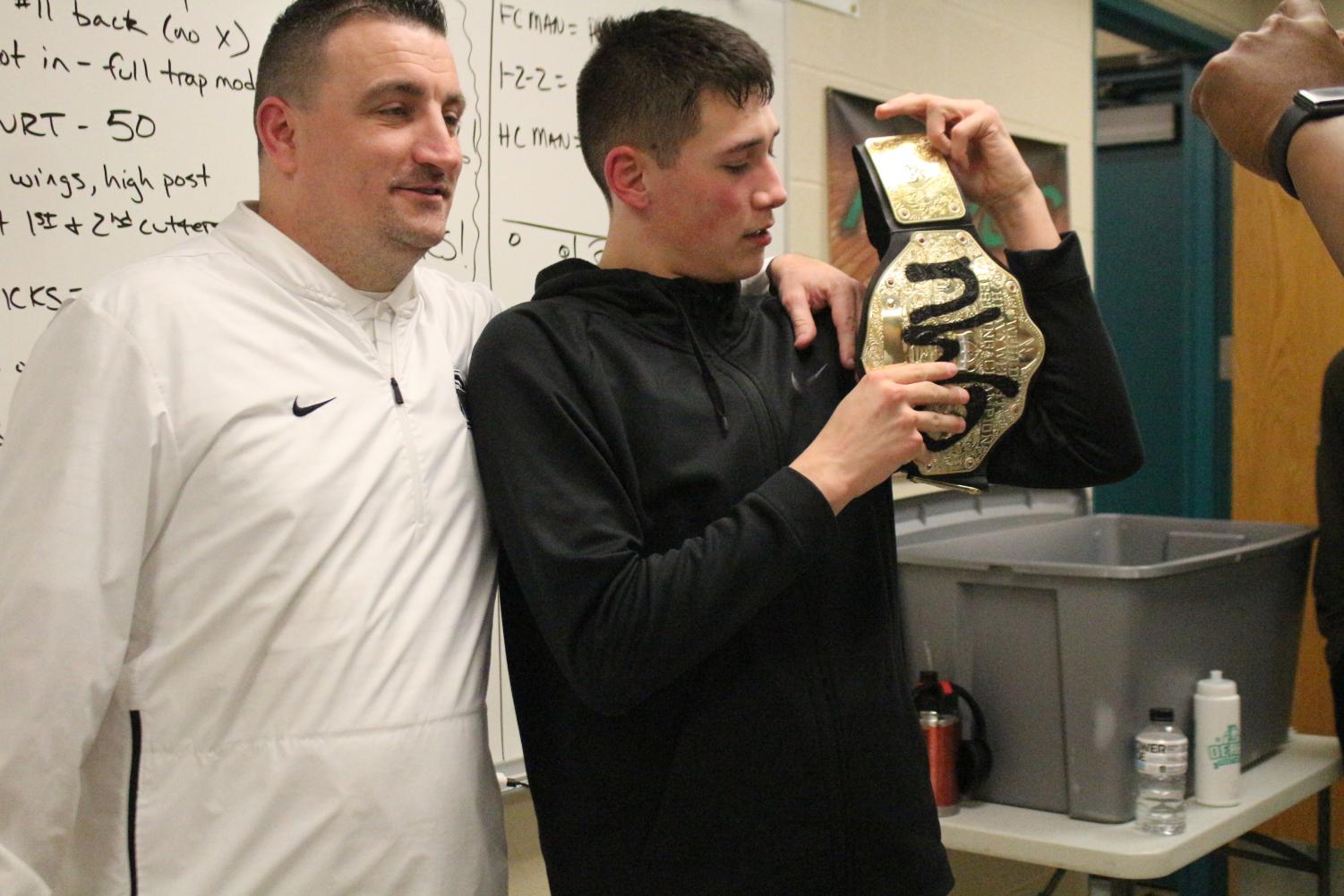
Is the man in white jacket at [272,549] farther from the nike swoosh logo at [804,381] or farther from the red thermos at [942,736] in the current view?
the red thermos at [942,736]

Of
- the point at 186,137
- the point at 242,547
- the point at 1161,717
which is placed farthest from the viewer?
the point at 1161,717

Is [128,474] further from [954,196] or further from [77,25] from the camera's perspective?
[954,196]

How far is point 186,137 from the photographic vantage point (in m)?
1.53

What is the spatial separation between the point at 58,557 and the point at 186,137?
683 mm

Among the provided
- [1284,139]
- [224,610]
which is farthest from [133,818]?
[1284,139]

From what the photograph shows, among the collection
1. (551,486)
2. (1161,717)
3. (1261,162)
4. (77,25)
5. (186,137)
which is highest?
(77,25)

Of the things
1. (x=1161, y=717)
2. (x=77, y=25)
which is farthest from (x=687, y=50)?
(x=1161, y=717)

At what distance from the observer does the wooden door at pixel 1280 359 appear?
3.28 m

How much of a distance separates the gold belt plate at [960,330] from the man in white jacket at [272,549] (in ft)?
1.36

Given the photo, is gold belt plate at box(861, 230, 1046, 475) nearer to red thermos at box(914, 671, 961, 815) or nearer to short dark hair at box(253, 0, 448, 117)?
short dark hair at box(253, 0, 448, 117)

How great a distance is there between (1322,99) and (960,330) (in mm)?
358

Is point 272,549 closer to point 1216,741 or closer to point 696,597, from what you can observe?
point 696,597

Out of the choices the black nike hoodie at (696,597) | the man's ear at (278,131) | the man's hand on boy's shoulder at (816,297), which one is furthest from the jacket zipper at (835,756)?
the man's ear at (278,131)

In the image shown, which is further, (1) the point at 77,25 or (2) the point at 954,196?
(1) the point at 77,25
